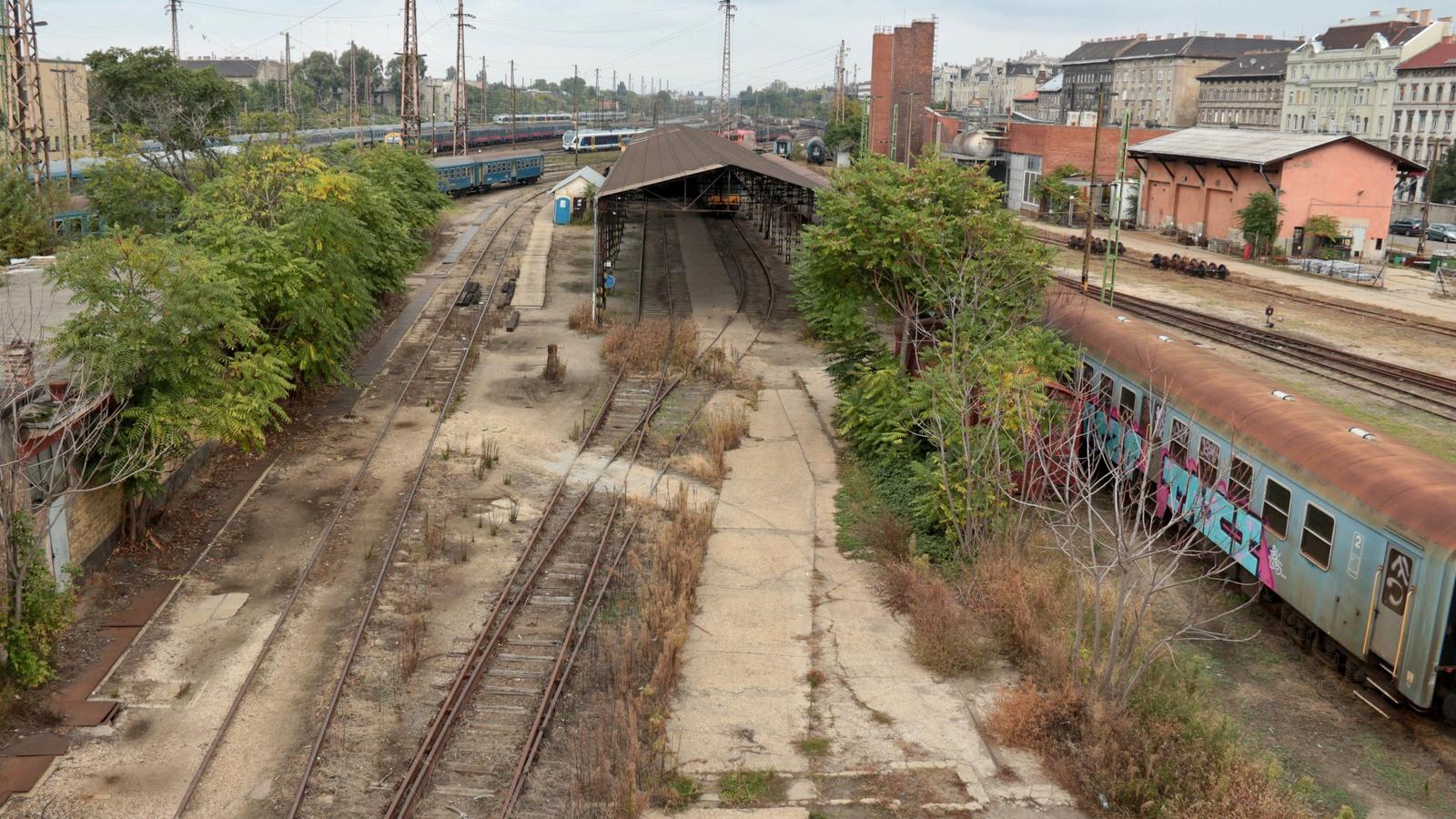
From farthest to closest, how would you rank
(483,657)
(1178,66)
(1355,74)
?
(1178,66) < (1355,74) < (483,657)

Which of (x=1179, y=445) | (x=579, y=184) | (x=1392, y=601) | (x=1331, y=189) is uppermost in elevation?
(x=1331, y=189)

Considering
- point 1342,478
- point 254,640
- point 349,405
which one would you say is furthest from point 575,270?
Answer: point 1342,478

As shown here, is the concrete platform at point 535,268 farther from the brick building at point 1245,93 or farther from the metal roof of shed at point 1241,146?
the brick building at point 1245,93

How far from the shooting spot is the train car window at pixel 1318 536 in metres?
12.9

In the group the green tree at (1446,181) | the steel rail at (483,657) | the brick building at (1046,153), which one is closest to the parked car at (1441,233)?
the green tree at (1446,181)

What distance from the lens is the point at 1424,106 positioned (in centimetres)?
7162

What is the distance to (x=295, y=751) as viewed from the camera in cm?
1178

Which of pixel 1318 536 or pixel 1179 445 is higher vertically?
pixel 1179 445

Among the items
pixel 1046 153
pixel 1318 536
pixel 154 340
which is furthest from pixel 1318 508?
pixel 1046 153

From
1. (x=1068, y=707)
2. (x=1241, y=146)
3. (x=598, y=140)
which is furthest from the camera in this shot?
(x=598, y=140)

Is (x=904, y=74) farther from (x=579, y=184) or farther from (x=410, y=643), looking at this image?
(x=410, y=643)

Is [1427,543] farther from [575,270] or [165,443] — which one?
[575,270]

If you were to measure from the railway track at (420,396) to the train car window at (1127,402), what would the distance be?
11.4 meters

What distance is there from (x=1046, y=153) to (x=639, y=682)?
5832 cm
